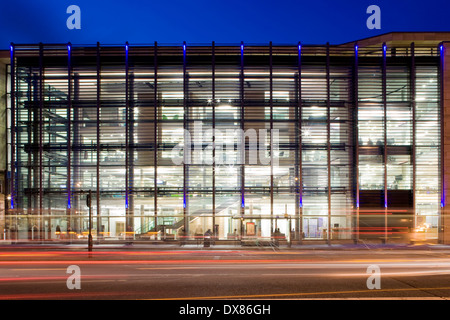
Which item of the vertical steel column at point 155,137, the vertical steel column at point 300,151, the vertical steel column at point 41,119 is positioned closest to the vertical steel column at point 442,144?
the vertical steel column at point 300,151

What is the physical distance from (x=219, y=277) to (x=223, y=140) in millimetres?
14590

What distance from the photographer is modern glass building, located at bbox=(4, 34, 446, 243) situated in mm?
26094

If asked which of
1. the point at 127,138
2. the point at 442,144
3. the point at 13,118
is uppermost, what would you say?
the point at 13,118

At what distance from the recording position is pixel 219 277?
13.3 m

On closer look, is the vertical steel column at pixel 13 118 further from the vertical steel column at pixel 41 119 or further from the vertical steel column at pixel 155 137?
the vertical steel column at pixel 155 137

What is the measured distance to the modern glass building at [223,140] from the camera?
85.6ft

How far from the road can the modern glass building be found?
6677 mm

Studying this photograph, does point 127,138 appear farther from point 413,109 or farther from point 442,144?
point 442,144

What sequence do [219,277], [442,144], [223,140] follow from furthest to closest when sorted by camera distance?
[223,140]
[442,144]
[219,277]

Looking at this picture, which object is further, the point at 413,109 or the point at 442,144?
the point at 413,109

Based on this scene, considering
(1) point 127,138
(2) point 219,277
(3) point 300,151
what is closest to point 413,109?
(3) point 300,151

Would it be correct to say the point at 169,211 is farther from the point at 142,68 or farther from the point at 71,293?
the point at 71,293
